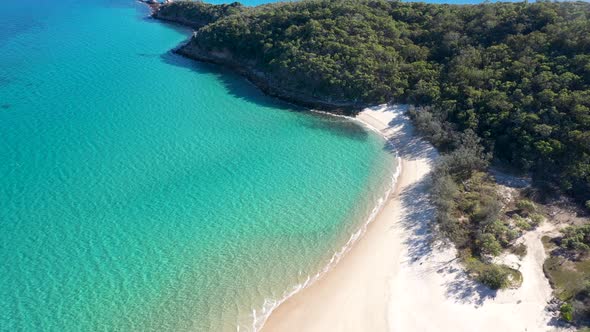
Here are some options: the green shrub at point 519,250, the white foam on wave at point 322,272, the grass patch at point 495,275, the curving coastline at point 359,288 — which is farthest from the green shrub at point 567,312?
the white foam on wave at point 322,272

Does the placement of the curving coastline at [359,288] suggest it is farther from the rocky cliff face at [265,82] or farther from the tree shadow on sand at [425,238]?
the rocky cliff face at [265,82]

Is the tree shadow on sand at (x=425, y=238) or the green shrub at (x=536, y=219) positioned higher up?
the green shrub at (x=536, y=219)

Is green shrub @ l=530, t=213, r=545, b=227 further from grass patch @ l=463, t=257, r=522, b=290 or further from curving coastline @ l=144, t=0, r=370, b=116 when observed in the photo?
curving coastline @ l=144, t=0, r=370, b=116

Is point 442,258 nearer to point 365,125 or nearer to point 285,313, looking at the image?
point 285,313

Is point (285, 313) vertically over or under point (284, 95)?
under

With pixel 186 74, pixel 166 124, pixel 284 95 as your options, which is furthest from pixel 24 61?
pixel 284 95

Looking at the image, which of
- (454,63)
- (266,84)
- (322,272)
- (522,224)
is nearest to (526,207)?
(522,224)

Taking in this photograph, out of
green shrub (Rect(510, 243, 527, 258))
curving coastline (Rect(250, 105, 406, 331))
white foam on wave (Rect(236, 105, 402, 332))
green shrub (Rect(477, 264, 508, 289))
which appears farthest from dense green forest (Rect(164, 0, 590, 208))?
green shrub (Rect(477, 264, 508, 289))
